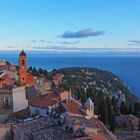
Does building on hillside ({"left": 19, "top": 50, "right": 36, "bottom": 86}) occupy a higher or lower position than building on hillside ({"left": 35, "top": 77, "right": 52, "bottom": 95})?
higher

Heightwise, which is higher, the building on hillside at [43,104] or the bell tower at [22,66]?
the bell tower at [22,66]

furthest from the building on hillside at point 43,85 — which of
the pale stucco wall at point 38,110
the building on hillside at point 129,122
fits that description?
the pale stucco wall at point 38,110

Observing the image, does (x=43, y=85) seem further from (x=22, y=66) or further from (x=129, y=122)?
(x=129, y=122)

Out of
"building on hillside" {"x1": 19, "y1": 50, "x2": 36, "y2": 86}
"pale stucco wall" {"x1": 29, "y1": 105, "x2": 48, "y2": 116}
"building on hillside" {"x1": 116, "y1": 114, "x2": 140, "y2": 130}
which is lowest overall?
"building on hillside" {"x1": 116, "y1": 114, "x2": 140, "y2": 130}

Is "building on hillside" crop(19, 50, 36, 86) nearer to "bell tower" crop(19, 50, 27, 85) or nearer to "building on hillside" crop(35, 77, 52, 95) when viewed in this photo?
"bell tower" crop(19, 50, 27, 85)

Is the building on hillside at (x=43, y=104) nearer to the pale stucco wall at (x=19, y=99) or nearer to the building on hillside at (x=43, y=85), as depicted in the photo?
the pale stucco wall at (x=19, y=99)

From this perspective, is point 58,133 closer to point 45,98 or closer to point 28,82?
point 45,98

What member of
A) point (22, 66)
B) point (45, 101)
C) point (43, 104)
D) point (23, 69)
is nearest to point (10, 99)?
point (43, 104)

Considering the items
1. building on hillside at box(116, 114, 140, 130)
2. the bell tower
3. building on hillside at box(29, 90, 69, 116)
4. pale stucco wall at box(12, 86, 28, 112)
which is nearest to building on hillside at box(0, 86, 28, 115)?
pale stucco wall at box(12, 86, 28, 112)
